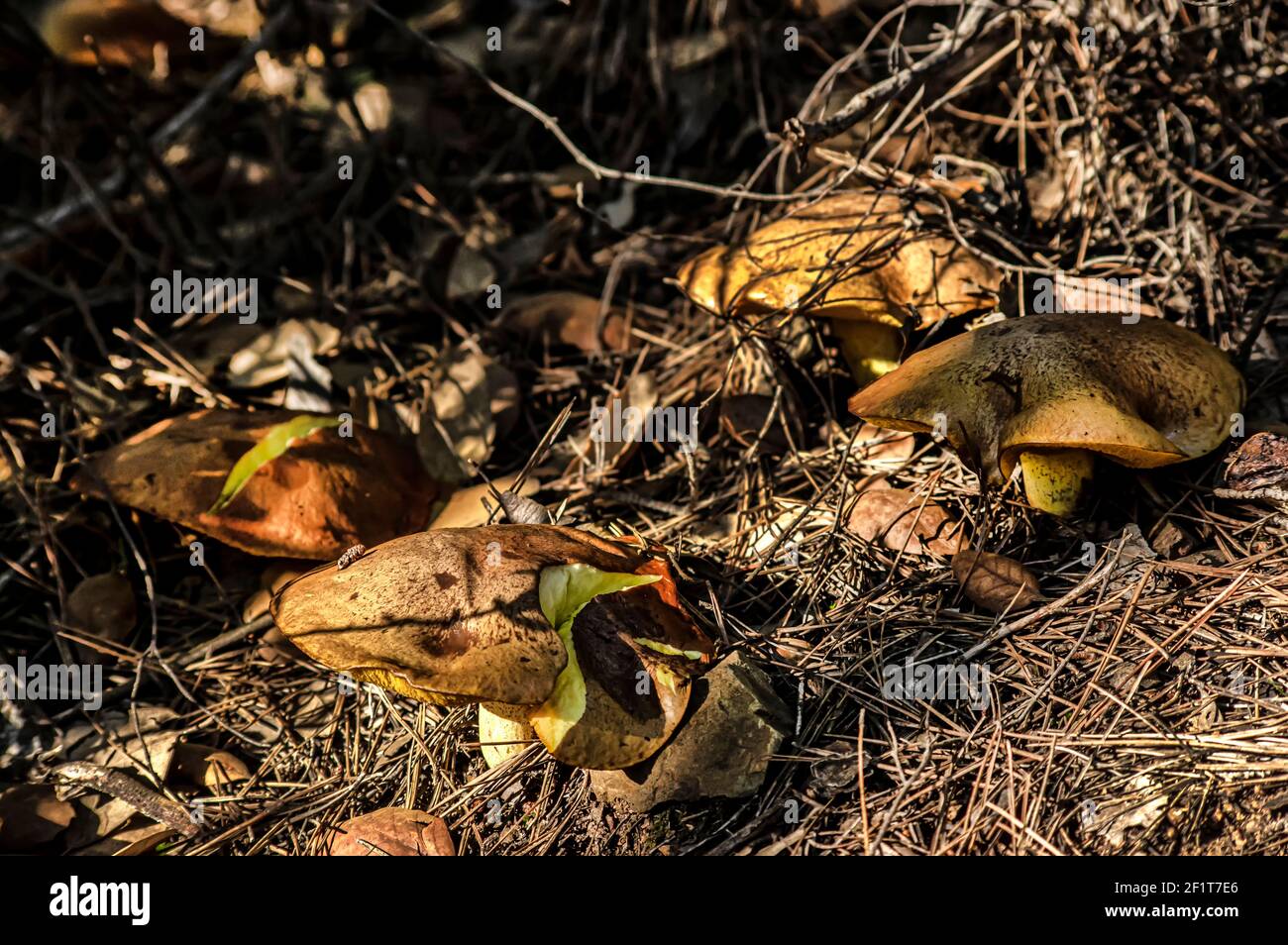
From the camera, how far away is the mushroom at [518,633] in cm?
177

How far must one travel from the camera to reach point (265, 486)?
2502mm

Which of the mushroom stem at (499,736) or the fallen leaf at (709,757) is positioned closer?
the fallen leaf at (709,757)

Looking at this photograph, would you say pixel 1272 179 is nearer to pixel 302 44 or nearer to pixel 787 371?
pixel 787 371

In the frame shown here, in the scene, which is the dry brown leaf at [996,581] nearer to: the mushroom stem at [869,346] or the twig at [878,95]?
the mushroom stem at [869,346]

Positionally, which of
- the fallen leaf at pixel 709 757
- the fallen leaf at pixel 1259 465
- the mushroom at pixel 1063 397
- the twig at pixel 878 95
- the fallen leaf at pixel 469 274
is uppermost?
the twig at pixel 878 95

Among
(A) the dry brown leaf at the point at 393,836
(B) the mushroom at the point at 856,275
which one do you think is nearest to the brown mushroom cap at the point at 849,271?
(B) the mushroom at the point at 856,275

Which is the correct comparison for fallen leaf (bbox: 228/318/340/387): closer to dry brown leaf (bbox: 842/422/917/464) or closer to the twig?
the twig

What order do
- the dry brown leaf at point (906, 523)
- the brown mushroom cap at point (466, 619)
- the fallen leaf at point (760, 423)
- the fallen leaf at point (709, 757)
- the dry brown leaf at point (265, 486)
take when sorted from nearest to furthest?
the brown mushroom cap at point (466, 619) < the fallen leaf at point (709, 757) < the dry brown leaf at point (906, 523) < the dry brown leaf at point (265, 486) < the fallen leaf at point (760, 423)

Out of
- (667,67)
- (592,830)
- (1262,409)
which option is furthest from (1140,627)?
(667,67)

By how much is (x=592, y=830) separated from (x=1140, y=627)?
121 cm

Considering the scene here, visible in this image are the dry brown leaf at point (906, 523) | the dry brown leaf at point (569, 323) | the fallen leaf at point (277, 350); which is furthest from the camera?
the dry brown leaf at point (569, 323)

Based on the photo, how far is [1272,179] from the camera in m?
2.96

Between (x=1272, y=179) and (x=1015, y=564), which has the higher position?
(x=1272, y=179)

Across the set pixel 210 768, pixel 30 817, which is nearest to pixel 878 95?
pixel 210 768
